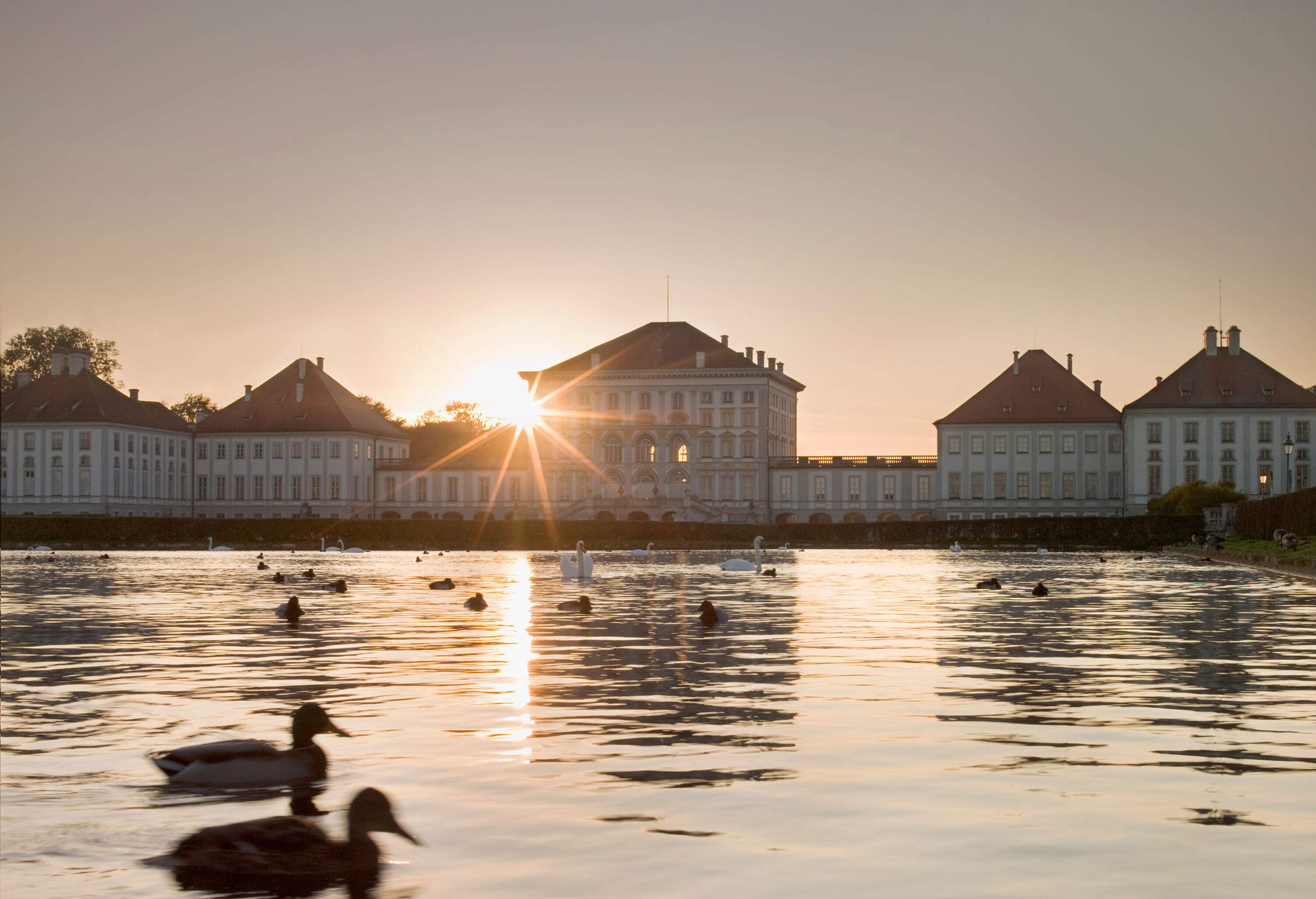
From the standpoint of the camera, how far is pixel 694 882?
773cm

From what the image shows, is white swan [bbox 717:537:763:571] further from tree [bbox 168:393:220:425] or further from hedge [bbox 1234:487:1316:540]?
tree [bbox 168:393:220:425]

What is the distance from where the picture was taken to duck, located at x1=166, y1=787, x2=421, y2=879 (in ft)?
25.2

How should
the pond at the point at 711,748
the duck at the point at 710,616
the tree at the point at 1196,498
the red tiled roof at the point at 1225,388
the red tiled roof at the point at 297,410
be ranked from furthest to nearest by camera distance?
the red tiled roof at the point at 297,410
the red tiled roof at the point at 1225,388
the tree at the point at 1196,498
the duck at the point at 710,616
the pond at the point at 711,748

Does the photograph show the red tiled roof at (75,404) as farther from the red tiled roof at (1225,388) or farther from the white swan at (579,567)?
the white swan at (579,567)

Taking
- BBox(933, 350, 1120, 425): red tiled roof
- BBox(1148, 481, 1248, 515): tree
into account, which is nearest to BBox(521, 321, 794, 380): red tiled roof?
BBox(933, 350, 1120, 425): red tiled roof

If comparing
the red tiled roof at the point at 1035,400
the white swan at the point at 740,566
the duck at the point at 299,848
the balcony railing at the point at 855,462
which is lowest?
the white swan at the point at 740,566

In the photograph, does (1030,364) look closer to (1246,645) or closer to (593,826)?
(1246,645)

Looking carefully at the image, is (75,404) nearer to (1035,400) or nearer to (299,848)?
(1035,400)

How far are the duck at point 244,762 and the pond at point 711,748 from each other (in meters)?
0.18

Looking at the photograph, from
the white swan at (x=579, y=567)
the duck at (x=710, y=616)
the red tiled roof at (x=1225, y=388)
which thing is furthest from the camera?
the red tiled roof at (x=1225, y=388)

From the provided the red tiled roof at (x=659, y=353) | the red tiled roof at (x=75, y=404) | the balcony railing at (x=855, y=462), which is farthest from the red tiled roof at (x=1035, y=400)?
the red tiled roof at (x=75, y=404)

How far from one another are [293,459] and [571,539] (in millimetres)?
47587

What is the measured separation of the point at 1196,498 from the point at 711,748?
89.1 metres

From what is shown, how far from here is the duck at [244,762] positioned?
1020cm
